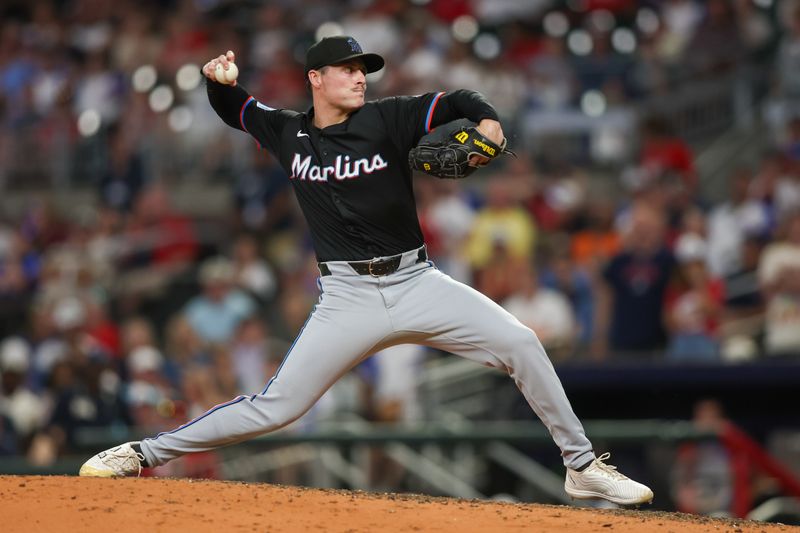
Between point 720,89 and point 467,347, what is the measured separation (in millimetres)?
7313

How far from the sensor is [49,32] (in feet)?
51.9

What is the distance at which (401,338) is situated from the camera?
5238 mm

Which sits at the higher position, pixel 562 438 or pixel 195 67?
pixel 195 67

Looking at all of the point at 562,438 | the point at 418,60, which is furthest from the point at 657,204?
the point at 562,438

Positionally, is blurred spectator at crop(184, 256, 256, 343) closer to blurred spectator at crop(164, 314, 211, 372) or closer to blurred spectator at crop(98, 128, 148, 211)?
blurred spectator at crop(164, 314, 211, 372)

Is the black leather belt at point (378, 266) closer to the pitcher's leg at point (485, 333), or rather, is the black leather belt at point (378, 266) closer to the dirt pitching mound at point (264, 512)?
the pitcher's leg at point (485, 333)

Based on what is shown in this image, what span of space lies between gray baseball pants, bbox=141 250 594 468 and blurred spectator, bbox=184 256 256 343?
17.1 feet

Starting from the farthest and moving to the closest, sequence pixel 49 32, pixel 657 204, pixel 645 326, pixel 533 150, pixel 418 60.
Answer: pixel 49 32
pixel 418 60
pixel 533 150
pixel 657 204
pixel 645 326

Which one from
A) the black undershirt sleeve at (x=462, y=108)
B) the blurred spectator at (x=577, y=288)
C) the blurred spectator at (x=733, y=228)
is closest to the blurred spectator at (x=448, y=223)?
the blurred spectator at (x=577, y=288)

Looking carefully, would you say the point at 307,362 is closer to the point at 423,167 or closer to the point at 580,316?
the point at 423,167

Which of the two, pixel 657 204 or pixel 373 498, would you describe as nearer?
pixel 373 498

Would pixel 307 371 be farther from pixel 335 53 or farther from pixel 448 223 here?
pixel 448 223

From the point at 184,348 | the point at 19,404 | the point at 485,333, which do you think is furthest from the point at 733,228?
the point at 19,404

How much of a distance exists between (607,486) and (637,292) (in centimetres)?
386
